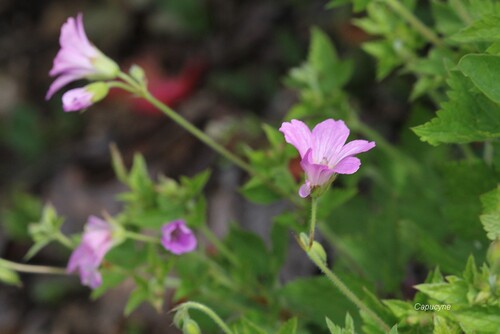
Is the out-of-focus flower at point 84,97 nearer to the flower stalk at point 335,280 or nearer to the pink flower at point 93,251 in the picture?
the pink flower at point 93,251

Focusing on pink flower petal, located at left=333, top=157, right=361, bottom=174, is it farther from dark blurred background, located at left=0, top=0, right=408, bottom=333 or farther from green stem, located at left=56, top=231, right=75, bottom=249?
dark blurred background, located at left=0, top=0, right=408, bottom=333

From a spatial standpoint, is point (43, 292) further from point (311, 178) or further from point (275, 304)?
point (311, 178)

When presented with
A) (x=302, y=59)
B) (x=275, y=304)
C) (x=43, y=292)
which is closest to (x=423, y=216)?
(x=275, y=304)

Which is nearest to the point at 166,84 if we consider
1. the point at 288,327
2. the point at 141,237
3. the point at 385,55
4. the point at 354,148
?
the point at 385,55

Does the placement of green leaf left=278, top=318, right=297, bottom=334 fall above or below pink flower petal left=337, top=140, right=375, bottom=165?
below

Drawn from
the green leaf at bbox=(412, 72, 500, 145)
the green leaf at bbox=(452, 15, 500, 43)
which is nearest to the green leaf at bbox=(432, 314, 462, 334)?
the green leaf at bbox=(412, 72, 500, 145)

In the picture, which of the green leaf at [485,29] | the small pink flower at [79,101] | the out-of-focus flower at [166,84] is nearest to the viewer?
the green leaf at [485,29]

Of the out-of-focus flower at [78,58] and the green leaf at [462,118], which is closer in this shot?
the green leaf at [462,118]

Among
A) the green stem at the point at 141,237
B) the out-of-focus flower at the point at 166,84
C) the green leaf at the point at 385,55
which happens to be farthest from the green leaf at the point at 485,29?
the out-of-focus flower at the point at 166,84
